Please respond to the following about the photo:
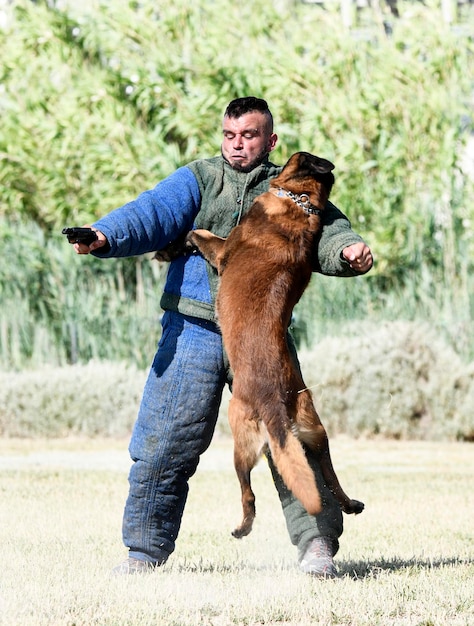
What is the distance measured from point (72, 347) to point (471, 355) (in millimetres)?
3954

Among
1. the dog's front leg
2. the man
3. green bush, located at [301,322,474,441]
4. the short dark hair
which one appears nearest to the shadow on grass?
the man

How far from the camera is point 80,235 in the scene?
423 centimetres

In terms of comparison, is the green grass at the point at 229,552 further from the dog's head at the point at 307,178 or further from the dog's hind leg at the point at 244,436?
the dog's head at the point at 307,178

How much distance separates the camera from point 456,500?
7414 millimetres

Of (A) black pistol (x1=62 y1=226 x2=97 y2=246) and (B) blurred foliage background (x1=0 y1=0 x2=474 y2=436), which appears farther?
(B) blurred foliage background (x1=0 y1=0 x2=474 y2=436)

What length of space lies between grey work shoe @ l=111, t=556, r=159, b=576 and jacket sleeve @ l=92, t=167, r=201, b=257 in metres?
1.26

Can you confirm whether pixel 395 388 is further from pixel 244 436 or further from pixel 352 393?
pixel 244 436

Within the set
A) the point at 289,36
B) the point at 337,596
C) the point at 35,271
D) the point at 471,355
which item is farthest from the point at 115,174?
the point at 337,596

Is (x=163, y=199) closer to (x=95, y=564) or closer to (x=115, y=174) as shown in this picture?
(x=95, y=564)

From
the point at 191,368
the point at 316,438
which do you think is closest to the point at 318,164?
the point at 191,368

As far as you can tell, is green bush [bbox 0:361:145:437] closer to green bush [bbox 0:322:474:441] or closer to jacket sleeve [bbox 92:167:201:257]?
green bush [bbox 0:322:474:441]

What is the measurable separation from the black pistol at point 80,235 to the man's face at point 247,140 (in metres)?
0.73

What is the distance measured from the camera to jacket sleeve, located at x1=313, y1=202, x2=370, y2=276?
175 inches

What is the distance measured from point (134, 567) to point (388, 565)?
116 centimetres
